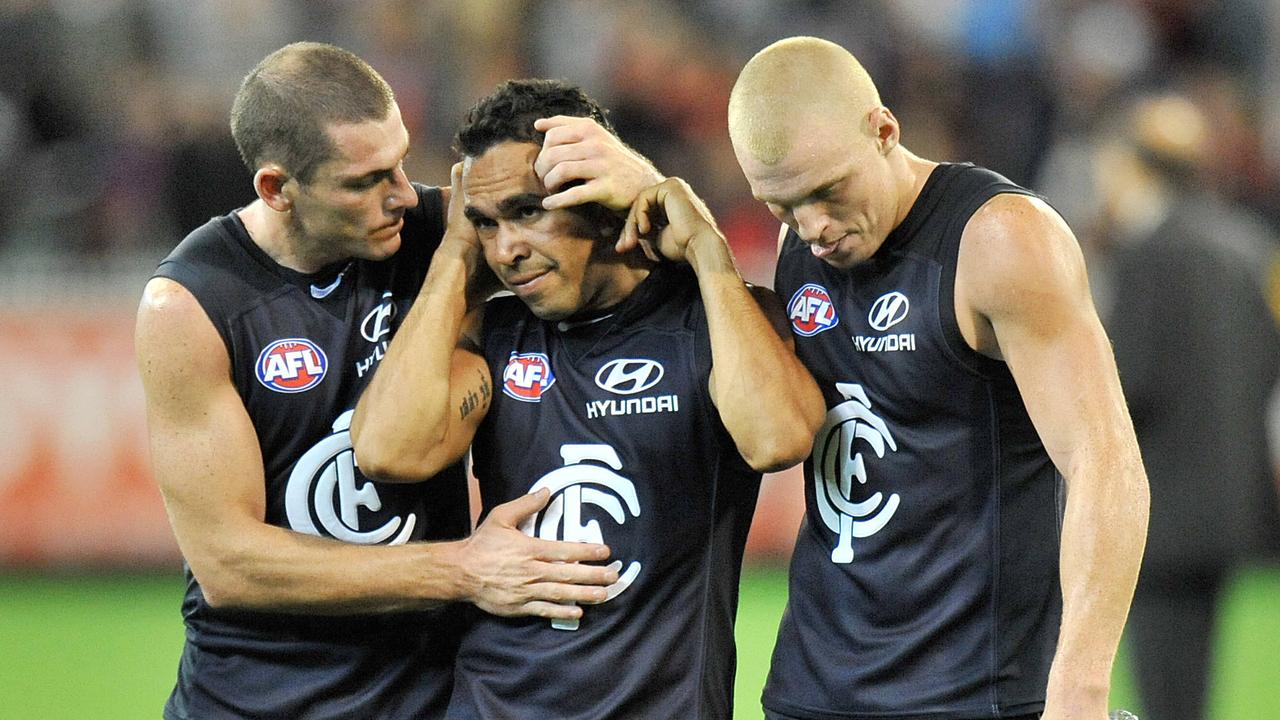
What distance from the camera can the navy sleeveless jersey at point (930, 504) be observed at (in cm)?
370

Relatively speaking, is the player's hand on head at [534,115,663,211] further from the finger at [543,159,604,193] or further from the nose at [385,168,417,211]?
the nose at [385,168,417,211]

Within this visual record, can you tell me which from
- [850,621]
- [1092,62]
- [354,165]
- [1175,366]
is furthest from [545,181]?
[1092,62]

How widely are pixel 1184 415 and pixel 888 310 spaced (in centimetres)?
323

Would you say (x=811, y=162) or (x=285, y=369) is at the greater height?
(x=811, y=162)

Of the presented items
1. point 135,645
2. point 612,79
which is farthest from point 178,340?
point 612,79

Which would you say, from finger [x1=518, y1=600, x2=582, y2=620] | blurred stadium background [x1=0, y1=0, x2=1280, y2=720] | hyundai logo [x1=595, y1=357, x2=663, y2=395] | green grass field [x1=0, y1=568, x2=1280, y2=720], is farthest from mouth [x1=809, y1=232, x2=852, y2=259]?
blurred stadium background [x1=0, y1=0, x2=1280, y2=720]

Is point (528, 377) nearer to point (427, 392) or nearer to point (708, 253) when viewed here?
point (427, 392)

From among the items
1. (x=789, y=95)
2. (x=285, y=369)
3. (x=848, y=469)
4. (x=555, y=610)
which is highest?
(x=789, y=95)

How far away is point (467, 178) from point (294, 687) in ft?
4.60

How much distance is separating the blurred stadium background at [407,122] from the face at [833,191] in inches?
215

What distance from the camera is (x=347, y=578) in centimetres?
407

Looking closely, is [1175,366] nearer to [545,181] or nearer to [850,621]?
[850,621]

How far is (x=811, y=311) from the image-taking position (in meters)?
3.92

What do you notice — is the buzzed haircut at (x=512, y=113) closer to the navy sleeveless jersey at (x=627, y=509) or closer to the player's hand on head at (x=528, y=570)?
the navy sleeveless jersey at (x=627, y=509)
